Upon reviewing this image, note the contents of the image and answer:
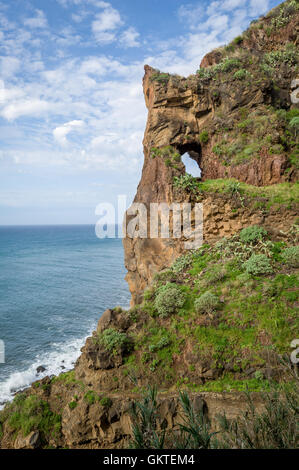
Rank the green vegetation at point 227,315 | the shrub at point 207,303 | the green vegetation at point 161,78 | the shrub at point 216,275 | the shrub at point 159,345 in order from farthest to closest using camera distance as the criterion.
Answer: the green vegetation at point 161,78, the shrub at point 216,275, the shrub at point 207,303, the shrub at point 159,345, the green vegetation at point 227,315

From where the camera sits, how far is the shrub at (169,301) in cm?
1220

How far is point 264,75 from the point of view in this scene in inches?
737

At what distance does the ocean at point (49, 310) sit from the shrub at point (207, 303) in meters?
14.8

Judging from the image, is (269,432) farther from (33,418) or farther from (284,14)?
(284,14)

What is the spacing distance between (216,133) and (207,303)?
13.2m

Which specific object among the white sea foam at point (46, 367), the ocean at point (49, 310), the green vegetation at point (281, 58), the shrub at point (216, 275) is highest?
the green vegetation at point (281, 58)

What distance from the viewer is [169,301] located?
12.3 meters

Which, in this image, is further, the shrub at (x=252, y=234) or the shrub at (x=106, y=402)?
the shrub at (x=252, y=234)

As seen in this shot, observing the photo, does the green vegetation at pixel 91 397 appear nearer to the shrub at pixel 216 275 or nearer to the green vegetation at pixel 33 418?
the green vegetation at pixel 33 418

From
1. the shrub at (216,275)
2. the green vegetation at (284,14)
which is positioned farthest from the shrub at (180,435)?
the green vegetation at (284,14)

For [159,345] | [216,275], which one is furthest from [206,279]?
[159,345]
